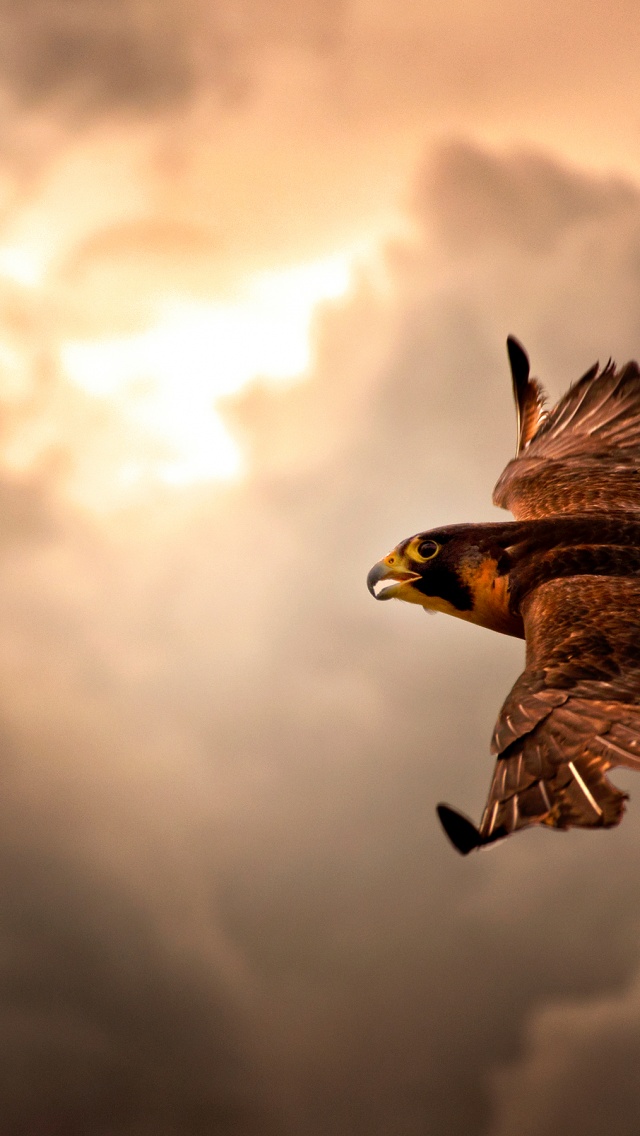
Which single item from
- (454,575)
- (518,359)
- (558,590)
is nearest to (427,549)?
(454,575)

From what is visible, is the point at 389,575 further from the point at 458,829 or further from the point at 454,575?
the point at 458,829

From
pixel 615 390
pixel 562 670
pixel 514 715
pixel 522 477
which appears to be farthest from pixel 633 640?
pixel 615 390

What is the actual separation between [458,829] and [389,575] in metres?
5.45

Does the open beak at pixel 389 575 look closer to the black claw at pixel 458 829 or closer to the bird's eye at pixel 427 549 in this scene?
the bird's eye at pixel 427 549

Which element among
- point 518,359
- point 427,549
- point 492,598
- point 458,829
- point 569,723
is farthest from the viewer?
point 518,359

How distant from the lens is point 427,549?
13273 mm

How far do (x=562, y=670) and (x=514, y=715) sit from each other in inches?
29.8

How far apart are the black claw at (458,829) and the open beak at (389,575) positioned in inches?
207

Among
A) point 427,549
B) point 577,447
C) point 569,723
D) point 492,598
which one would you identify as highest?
point 577,447

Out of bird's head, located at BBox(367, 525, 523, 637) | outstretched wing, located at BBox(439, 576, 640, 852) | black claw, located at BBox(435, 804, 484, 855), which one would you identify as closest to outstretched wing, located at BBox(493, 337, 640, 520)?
bird's head, located at BBox(367, 525, 523, 637)

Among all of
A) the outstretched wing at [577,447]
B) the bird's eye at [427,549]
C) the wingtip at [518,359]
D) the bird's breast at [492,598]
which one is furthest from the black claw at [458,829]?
the wingtip at [518,359]

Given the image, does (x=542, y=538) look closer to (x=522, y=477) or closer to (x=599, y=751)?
(x=522, y=477)

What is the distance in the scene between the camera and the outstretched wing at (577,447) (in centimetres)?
1438

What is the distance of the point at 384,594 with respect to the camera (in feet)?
44.4
